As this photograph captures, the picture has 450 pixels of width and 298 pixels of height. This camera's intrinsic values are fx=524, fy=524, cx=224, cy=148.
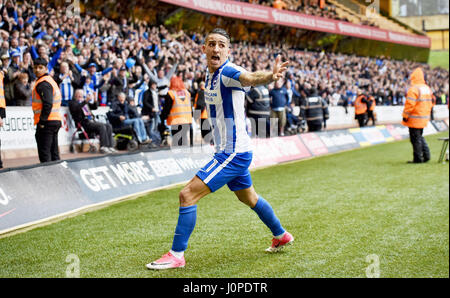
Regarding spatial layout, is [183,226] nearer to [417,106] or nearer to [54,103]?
[54,103]

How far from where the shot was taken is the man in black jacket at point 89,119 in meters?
12.7

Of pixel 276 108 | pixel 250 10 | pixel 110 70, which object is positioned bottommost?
pixel 276 108

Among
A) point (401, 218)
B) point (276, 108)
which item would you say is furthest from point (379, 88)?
point (401, 218)

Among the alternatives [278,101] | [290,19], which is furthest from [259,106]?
[290,19]

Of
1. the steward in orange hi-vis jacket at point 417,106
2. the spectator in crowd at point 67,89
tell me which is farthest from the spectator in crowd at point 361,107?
the spectator in crowd at point 67,89

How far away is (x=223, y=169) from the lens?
4.63 m

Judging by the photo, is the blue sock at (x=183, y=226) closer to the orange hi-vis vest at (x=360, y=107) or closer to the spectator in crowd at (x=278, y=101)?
the spectator in crowd at (x=278, y=101)

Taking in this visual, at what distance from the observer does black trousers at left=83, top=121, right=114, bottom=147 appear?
1306 centimetres

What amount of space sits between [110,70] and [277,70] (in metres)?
11.2

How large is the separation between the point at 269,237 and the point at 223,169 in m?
1.52

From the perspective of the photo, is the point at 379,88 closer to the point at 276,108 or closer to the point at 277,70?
the point at 276,108

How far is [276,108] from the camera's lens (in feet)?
58.5

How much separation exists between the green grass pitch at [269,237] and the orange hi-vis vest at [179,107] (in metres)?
3.01

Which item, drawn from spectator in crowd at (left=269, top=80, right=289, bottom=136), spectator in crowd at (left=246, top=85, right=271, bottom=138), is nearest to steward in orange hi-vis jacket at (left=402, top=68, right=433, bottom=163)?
spectator in crowd at (left=246, top=85, right=271, bottom=138)
